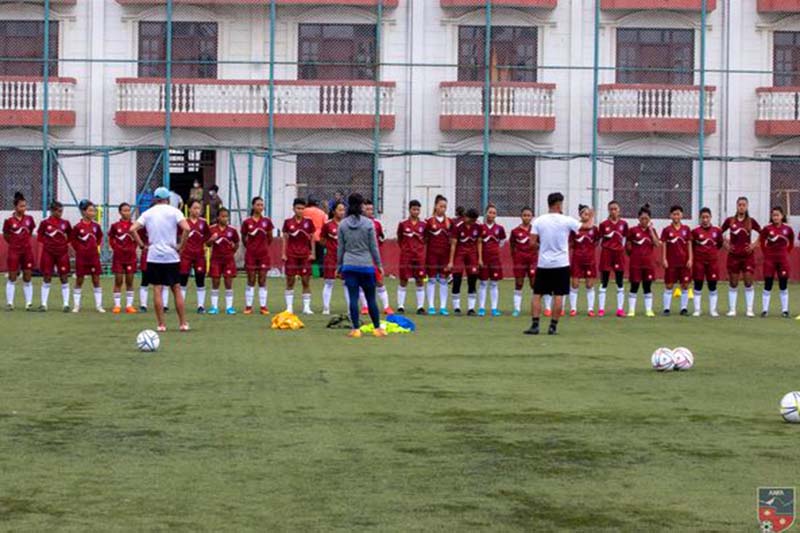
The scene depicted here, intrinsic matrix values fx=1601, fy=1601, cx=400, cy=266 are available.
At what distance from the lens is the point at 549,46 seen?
142 feet

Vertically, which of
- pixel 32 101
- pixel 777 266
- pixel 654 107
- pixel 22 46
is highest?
pixel 22 46

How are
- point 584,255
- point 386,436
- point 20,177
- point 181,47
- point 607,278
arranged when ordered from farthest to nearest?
1. point 181,47
2. point 20,177
3. point 584,255
4. point 607,278
5. point 386,436

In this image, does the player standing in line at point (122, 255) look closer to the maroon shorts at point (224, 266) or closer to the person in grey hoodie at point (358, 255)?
the maroon shorts at point (224, 266)

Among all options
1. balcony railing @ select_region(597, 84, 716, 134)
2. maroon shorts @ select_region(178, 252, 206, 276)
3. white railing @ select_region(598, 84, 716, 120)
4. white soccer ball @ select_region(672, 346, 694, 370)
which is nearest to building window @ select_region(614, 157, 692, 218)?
balcony railing @ select_region(597, 84, 716, 134)

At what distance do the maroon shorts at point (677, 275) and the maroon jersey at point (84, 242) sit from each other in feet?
33.3

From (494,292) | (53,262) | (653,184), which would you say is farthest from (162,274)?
(653,184)

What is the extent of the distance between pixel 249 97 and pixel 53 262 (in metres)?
14.4

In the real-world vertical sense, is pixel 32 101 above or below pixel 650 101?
below

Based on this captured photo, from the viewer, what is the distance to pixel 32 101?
41656 millimetres

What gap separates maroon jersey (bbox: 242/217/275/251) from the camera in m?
28.2

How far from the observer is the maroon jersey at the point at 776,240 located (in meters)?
28.7

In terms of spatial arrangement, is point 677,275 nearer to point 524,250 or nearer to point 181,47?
point 524,250

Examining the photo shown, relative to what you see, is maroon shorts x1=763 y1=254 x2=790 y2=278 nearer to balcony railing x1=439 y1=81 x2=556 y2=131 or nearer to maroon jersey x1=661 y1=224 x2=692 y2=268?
maroon jersey x1=661 y1=224 x2=692 y2=268

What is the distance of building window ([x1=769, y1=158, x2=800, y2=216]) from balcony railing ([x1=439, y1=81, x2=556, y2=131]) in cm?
651
